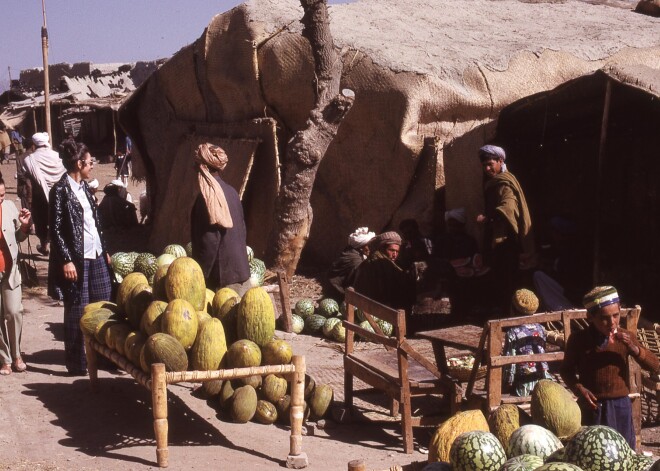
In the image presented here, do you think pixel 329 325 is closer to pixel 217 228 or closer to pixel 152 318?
pixel 217 228

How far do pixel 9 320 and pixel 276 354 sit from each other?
103 inches

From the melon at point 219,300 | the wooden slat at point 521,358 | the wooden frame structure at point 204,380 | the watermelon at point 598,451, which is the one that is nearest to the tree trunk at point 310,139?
the melon at point 219,300

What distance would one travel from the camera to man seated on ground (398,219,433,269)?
365 inches

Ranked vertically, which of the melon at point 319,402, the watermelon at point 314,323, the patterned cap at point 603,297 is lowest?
the watermelon at point 314,323

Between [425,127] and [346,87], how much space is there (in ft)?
3.85

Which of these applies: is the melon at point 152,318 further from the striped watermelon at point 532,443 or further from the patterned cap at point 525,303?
the striped watermelon at point 532,443

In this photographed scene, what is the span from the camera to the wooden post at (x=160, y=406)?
5.20m

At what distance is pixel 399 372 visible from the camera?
19.5 feet

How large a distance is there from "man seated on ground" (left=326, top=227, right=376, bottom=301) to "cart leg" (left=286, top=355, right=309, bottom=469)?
3.88m

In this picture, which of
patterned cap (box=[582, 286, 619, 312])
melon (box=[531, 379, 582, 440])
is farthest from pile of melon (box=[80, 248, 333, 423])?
patterned cap (box=[582, 286, 619, 312])

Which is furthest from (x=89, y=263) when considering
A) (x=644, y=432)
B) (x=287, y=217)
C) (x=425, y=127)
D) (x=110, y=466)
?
(x=425, y=127)

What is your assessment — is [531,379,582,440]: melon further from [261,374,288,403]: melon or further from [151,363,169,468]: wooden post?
[261,374,288,403]: melon

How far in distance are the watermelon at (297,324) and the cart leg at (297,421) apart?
3504mm

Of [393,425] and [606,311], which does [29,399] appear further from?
[606,311]
